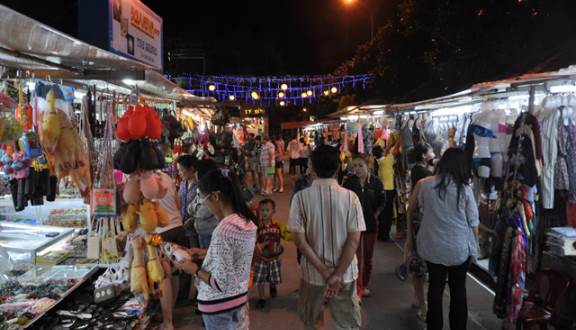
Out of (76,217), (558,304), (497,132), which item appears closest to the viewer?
(558,304)

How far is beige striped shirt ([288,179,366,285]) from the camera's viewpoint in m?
3.06

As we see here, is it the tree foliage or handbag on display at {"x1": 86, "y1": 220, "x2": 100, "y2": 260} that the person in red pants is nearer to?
handbag on display at {"x1": 86, "y1": 220, "x2": 100, "y2": 260}

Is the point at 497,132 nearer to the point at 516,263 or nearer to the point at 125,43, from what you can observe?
the point at 516,263

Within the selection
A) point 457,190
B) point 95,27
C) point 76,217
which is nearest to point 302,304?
point 457,190

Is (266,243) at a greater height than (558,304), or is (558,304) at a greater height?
(266,243)

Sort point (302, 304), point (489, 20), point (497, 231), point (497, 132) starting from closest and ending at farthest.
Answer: point (302, 304) < point (497, 231) < point (497, 132) < point (489, 20)

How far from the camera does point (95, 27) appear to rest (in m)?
7.27

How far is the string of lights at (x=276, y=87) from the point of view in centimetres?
2097

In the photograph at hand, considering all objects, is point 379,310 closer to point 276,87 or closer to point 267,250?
point 267,250

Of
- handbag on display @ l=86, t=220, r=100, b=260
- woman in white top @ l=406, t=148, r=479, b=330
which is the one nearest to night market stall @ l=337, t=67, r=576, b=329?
woman in white top @ l=406, t=148, r=479, b=330

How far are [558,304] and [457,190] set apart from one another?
154cm

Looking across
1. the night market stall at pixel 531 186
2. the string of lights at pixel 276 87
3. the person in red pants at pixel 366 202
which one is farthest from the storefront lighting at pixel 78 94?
the string of lights at pixel 276 87

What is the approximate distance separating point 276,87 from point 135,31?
14840 millimetres

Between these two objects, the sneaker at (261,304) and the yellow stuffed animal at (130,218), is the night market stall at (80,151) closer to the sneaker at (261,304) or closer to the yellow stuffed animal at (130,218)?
the yellow stuffed animal at (130,218)
